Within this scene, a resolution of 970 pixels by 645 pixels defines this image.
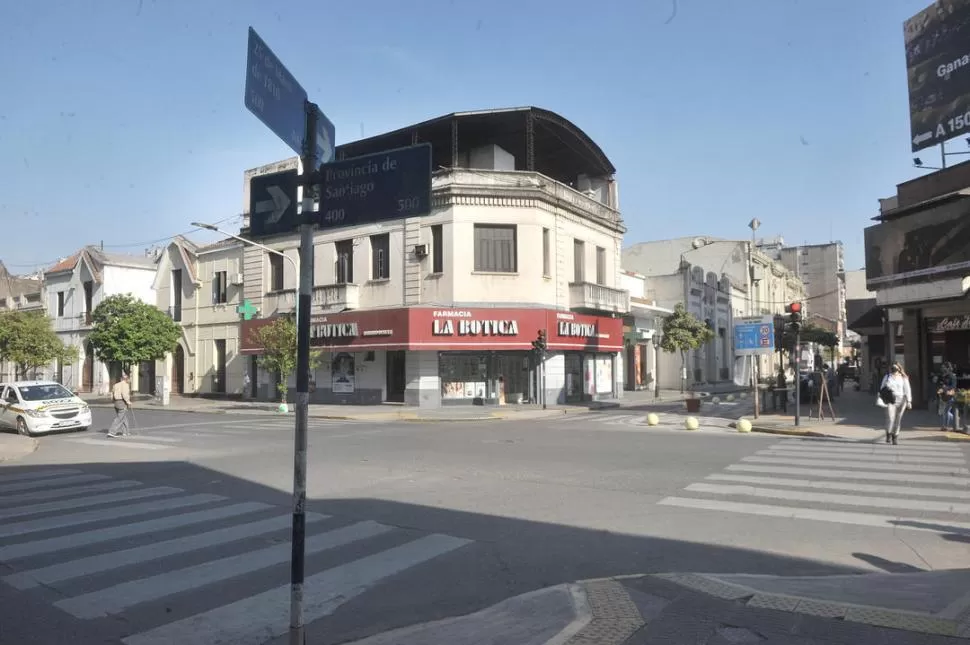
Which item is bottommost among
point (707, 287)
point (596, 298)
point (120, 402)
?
point (120, 402)

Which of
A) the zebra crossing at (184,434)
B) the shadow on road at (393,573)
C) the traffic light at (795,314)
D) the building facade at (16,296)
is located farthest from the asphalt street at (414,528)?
the building facade at (16,296)

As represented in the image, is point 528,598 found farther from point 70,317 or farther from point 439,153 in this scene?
point 70,317

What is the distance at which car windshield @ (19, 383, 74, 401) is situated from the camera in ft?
65.2

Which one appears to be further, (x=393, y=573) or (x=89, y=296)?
(x=89, y=296)

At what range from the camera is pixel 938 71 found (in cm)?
2147

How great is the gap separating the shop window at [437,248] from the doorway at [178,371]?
1948 centimetres

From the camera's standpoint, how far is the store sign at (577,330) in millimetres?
30320

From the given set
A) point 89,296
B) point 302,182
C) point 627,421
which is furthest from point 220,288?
point 302,182

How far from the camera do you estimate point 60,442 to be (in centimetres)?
1745

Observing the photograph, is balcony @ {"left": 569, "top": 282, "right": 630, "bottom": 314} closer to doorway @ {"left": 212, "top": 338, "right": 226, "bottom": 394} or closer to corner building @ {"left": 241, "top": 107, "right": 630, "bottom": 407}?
corner building @ {"left": 241, "top": 107, "right": 630, "bottom": 407}

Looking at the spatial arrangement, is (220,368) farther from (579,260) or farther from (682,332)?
(682,332)

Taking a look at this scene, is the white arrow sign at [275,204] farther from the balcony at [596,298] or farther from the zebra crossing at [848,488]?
the balcony at [596,298]

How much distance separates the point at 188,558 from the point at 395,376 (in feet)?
78.6

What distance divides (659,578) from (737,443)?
11052mm
